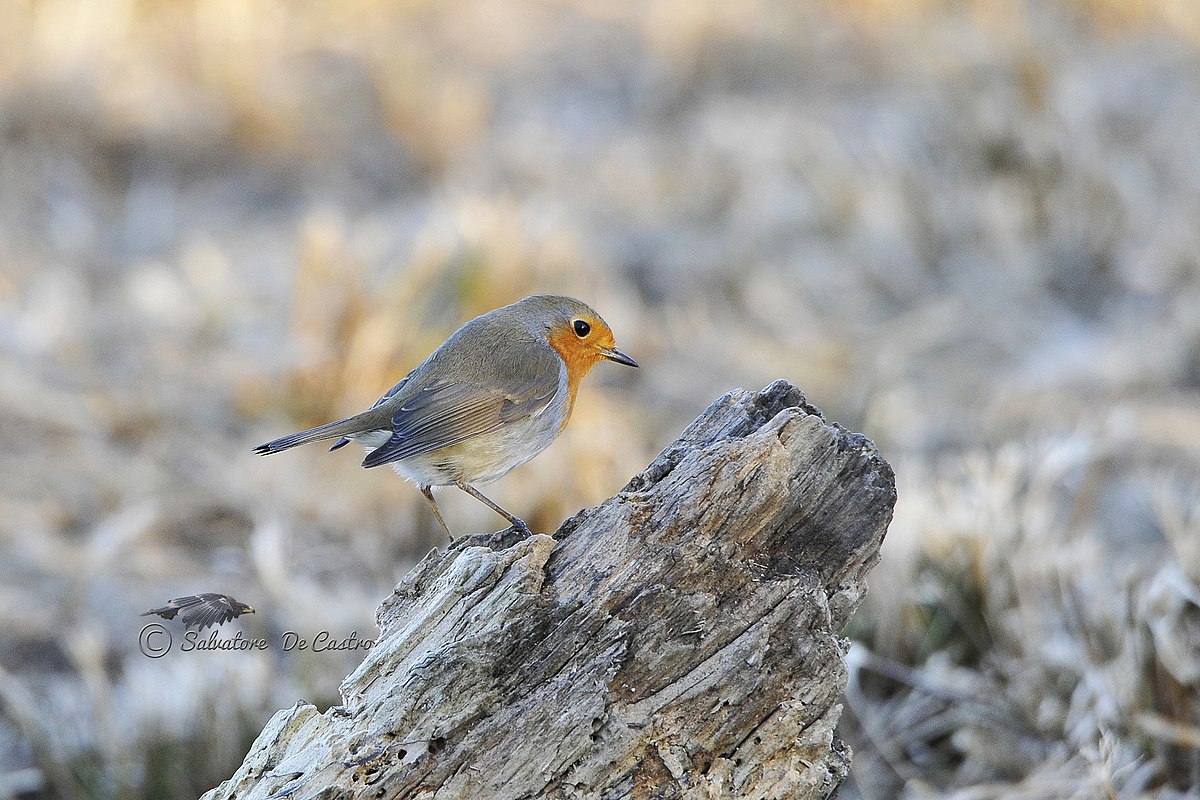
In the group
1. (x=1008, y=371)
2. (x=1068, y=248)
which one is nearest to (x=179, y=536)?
(x=1008, y=371)

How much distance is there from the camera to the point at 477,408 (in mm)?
3633

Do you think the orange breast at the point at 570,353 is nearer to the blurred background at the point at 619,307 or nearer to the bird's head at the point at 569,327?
the bird's head at the point at 569,327

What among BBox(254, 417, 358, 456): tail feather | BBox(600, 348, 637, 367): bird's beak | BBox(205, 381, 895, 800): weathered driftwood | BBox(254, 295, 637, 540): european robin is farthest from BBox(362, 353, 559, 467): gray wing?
BBox(205, 381, 895, 800): weathered driftwood

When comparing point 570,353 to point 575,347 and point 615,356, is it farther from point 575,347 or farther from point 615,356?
point 615,356

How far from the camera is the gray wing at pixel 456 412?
3.49 metres

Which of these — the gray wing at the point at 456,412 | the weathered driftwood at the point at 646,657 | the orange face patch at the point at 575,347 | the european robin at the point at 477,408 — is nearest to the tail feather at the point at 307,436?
the european robin at the point at 477,408

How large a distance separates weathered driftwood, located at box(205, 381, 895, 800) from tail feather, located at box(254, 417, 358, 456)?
80 centimetres

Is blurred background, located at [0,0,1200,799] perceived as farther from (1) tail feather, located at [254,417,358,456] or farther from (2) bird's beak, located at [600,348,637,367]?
(2) bird's beak, located at [600,348,637,367]

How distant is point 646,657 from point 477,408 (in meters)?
1.34

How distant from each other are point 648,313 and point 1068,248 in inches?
107

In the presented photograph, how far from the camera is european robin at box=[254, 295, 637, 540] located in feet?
11.7

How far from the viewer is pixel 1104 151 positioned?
8.66 metres

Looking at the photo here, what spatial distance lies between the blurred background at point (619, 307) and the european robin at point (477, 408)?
0.88 meters

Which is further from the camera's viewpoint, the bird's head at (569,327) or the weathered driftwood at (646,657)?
the bird's head at (569,327)
